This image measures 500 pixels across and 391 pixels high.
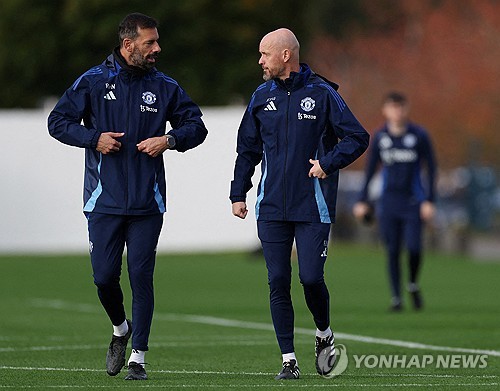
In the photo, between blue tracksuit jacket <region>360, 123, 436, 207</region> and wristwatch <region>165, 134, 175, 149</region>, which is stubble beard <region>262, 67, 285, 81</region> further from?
blue tracksuit jacket <region>360, 123, 436, 207</region>

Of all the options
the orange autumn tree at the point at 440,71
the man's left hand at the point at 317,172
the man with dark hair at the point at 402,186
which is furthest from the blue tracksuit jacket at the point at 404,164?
the orange autumn tree at the point at 440,71

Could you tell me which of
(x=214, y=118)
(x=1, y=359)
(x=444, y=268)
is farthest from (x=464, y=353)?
(x=214, y=118)

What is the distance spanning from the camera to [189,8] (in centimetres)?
3850

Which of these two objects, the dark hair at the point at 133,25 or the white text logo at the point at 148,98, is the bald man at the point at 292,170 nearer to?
the white text logo at the point at 148,98

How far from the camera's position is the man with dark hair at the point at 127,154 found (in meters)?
11.0

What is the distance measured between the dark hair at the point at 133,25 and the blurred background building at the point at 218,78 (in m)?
23.7

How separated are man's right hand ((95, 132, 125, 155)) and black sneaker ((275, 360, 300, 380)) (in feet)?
5.74

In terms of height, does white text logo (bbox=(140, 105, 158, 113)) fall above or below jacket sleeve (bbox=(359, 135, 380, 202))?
above

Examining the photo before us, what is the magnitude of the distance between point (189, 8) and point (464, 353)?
2628 cm

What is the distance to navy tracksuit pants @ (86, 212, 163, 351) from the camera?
36.1ft

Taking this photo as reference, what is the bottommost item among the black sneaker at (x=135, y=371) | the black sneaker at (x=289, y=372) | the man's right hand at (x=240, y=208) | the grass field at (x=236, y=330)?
the grass field at (x=236, y=330)

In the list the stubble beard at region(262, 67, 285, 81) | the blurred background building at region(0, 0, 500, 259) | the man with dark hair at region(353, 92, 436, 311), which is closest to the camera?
the stubble beard at region(262, 67, 285, 81)

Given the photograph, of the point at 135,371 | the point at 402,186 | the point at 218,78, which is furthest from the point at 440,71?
the point at 135,371

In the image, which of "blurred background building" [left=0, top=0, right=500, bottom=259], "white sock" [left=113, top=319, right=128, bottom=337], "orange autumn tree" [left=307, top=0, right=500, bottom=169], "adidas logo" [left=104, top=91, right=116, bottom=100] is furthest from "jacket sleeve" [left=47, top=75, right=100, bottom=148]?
"orange autumn tree" [left=307, top=0, right=500, bottom=169]
